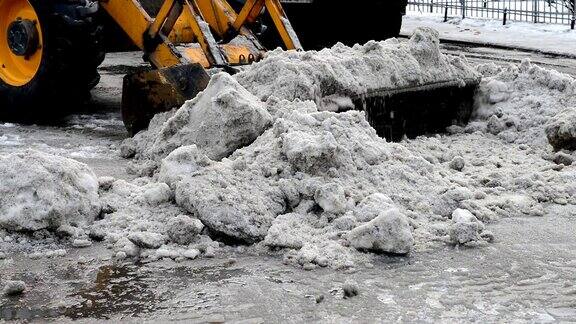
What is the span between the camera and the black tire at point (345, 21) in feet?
35.9

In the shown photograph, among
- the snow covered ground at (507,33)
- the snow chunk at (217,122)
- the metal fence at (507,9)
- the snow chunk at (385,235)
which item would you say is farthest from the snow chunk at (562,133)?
the metal fence at (507,9)

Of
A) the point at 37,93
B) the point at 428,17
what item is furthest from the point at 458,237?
the point at 428,17

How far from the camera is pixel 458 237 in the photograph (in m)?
4.23

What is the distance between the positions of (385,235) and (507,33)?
43.9ft

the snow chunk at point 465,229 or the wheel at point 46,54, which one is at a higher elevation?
the wheel at point 46,54

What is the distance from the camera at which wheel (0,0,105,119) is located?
6.71 meters

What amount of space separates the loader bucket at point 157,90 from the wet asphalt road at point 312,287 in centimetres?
195

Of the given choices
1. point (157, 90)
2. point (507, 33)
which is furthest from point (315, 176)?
point (507, 33)

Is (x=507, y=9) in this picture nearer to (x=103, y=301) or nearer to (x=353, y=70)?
(x=353, y=70)

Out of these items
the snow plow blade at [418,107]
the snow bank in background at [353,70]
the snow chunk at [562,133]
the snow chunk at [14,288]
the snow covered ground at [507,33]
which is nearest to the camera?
the snow chunk at [14,288]

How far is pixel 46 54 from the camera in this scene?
22.4 feet

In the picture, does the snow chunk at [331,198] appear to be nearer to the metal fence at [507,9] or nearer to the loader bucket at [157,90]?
the loader bucket at [157,90]

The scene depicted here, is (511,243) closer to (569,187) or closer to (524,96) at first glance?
(569,187)

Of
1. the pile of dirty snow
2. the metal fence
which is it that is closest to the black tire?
the pile of dirty snow
